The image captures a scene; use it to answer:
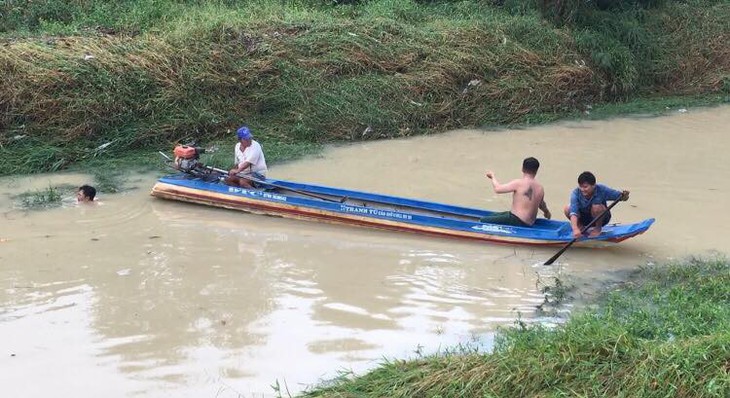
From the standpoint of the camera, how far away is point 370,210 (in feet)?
25.3

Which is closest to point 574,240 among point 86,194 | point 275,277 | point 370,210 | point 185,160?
point 370,210

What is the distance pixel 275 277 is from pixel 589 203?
2859 millimetres

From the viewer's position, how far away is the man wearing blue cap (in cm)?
852

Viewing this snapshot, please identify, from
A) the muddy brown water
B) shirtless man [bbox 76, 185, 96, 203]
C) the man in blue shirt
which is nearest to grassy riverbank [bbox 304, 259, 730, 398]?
the muddy brown water

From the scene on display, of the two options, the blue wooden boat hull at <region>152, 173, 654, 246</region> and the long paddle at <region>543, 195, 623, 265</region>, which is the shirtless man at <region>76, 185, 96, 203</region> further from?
the long paddle at <region>543, 195, 623, 265</region>

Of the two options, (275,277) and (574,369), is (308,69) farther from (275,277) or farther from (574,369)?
(574,369)

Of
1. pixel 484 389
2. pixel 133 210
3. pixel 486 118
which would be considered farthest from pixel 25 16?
pixel 484 389

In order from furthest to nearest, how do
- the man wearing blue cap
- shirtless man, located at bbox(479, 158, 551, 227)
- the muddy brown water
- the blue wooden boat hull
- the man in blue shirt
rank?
the man wearing blue cap < shirtless man, located at bbox(479, 158, 551, 227) < the blue wooden boat hull < the man in blue shirt < the muddy brown water

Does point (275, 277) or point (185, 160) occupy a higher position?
point (185, 160)

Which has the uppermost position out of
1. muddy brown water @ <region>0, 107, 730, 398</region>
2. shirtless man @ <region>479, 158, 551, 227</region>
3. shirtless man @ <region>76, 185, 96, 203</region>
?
shirtless man @ <region>479, 158, 551, 227</region>

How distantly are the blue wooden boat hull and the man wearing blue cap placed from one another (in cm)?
20

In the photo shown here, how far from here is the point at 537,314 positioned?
19.1ft

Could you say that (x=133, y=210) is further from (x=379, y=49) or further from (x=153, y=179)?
(x=379, y=49)

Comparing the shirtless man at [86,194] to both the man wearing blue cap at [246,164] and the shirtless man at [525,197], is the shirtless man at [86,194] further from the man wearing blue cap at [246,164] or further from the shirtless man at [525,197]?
the shirtless man at [525,197]
